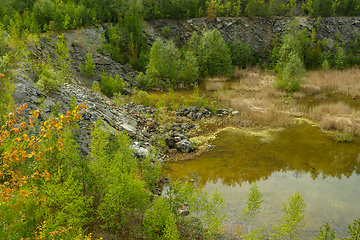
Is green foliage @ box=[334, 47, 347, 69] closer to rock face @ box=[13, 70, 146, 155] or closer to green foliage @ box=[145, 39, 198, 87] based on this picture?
green foliage @ box=[145, 39, 198, 87]

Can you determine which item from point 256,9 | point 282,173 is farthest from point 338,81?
point 256,9

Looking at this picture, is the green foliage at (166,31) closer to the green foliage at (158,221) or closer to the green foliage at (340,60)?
the green foliage at (340,60)

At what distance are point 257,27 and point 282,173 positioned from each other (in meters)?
46.0

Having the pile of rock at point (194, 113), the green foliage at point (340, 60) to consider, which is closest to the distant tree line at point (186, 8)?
the green foliage at point (340, 60)

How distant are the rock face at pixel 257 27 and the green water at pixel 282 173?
3656cm

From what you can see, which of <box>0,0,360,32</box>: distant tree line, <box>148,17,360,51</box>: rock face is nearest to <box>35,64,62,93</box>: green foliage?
<box>0,0,360,32</box>: distant tree line

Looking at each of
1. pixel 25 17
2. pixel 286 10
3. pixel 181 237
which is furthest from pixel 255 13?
pixel 181 237

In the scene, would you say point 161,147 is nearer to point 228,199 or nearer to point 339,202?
point 228,199

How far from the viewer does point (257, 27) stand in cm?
5147

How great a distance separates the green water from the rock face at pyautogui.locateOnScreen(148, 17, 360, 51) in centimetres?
3656

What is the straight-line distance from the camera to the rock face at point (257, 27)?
49031mm

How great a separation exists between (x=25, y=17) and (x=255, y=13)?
44.7m

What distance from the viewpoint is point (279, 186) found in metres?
12.1

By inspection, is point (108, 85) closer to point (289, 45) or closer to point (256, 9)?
point (289, 45)
